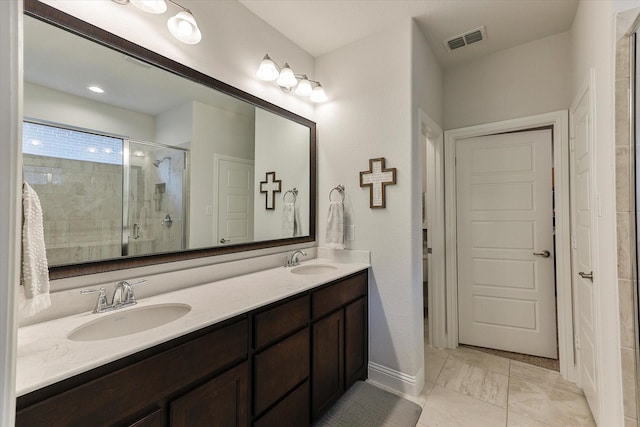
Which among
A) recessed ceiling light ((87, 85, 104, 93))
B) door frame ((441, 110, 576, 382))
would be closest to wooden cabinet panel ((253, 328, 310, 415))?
recessed ceiling light ((87, 85, 104, 93))

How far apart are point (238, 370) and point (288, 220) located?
49.0 inches

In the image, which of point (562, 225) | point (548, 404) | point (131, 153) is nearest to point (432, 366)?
point (548, 404)

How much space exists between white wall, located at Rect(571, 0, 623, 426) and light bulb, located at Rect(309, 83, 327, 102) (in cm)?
168

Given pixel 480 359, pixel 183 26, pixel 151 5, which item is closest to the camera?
pixel 151 5

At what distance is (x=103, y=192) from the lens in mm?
1276

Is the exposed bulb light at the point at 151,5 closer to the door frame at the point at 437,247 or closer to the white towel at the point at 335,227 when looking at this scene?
the white towel at the point at 335,227

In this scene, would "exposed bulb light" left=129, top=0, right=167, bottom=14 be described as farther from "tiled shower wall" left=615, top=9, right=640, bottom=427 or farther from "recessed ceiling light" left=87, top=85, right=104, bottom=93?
"tiled shower wall" left=615, top=9, right=640, bottom=427

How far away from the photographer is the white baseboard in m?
1.99

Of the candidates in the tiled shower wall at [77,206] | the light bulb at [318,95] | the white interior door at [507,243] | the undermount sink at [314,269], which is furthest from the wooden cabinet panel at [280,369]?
the white interior door at [507,243]

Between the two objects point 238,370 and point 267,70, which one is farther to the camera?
point 267,70

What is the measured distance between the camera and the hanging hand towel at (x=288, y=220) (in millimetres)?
2232

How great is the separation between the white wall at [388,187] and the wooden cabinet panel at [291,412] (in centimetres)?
79

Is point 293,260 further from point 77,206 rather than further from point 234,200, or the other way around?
point 77,206

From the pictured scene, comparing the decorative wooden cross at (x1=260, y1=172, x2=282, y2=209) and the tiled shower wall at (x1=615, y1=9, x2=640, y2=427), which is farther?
the decorative wooden cross at (x1=260, y1=172, x2=282, y2=209)
